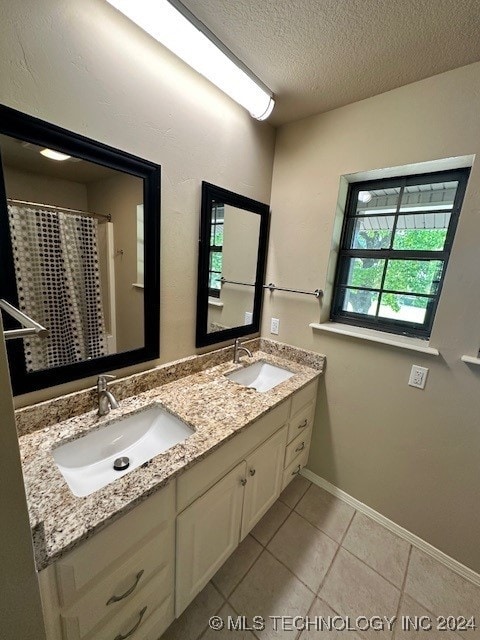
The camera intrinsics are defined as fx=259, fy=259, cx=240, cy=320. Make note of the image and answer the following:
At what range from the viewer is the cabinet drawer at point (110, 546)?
2.15ft

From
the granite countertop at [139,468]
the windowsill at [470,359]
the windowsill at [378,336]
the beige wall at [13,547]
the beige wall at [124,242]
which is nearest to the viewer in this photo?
the beige wall at [13,547]

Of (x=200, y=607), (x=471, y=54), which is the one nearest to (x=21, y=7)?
(x=471, y=54)

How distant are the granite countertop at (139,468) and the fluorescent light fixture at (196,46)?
1.44 metres

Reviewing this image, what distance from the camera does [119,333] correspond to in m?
1.17

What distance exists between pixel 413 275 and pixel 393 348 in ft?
1.42

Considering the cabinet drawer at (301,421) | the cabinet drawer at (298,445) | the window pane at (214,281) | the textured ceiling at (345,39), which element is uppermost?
the textured ceiling at (345,39)

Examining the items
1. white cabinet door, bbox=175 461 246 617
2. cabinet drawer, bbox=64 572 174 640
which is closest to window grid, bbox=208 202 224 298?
white cabinet door, bbox=175 461 246 617

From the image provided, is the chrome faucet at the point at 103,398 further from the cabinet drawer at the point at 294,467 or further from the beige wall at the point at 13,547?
the cabinet drawer at the point at 294,467

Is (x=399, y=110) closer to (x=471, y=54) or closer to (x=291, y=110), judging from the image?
(x=471, y=54)

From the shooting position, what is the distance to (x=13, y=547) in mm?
440

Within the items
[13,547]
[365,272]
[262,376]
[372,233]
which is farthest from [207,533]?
[372,233]

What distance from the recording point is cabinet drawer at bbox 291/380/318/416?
149 centimetres

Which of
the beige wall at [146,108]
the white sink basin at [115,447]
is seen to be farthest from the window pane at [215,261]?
the white sink basin at [115,447]

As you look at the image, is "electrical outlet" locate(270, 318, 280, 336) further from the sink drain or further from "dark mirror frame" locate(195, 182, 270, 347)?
the sink drain
